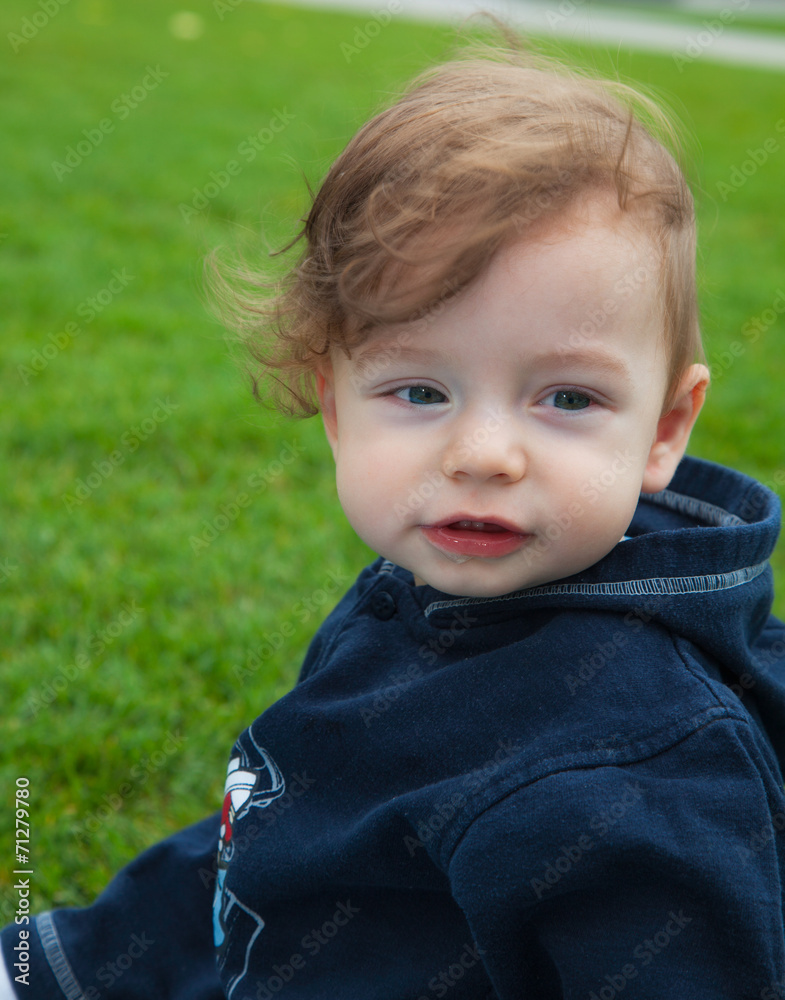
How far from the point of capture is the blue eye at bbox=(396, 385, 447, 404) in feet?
4.33

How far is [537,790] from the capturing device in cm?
119

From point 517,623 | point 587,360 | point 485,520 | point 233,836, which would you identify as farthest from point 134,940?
point 587,360

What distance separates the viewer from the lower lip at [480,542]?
4.29 ft

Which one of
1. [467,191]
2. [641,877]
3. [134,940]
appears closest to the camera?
[641,877]

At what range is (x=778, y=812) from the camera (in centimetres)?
125

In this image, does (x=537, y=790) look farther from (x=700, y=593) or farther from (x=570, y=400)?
(x=570, y=400)

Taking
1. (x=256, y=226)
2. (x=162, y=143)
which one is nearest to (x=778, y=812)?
A: (x=256, y=226)

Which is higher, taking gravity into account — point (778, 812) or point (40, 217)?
point (778, 812)

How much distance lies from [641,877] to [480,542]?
1.47 ft

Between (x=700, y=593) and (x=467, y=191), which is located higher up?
(x=467, y=191)

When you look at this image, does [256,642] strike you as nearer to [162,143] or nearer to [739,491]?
[739,491]

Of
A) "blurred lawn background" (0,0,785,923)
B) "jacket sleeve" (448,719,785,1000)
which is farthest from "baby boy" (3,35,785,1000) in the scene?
"blurred lawn background" (0,0,785,923)

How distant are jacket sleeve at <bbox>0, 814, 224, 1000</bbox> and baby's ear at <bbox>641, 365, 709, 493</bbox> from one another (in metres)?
1.07

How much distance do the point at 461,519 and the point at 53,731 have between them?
1401mm
